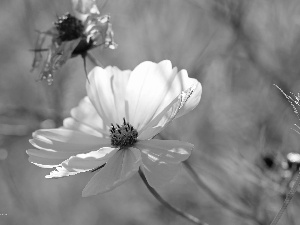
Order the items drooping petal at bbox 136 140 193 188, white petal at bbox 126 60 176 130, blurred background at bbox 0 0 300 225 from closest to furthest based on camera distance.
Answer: drooping petal at bbox 136 140 193 188
white petal at bbox 126 60 176 130
blurred background at bbox 0 0 300 225

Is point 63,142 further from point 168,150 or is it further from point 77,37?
point 77,37

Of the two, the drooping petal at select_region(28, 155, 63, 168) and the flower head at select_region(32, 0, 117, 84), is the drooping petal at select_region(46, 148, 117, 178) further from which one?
the flower head at select_region(32, 0, 117, 84)

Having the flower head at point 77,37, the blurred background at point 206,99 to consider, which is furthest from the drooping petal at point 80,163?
the blurred background at point 206,99

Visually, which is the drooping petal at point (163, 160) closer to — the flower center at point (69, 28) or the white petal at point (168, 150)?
the white petal at point (168, 150)

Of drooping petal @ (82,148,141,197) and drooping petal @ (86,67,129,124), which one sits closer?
drooping petal @ (82,148,141,197)

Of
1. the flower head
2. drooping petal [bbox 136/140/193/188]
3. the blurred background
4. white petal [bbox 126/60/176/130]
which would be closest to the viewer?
drooping petal [bbox 136/140/193/188]

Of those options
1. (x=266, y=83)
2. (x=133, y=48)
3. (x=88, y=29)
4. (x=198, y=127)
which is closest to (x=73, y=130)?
(x=88, y=29)

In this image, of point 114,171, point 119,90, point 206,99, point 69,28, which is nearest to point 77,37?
point 69,28

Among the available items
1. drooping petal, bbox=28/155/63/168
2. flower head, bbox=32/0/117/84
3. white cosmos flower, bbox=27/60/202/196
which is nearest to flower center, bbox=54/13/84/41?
flower head, bbox=32/0/117/84
